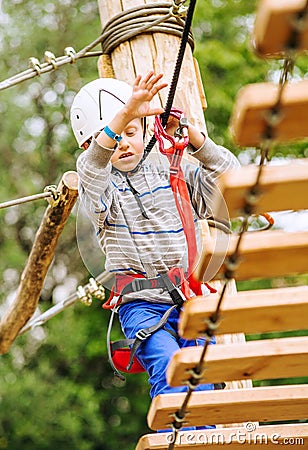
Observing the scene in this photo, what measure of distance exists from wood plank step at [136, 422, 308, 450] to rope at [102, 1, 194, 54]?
1.46m

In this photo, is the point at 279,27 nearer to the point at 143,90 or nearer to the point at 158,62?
the point at 143,90

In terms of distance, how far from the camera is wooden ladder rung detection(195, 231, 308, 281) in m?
1.52

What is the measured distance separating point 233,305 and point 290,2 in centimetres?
61

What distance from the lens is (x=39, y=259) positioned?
3.68 meters

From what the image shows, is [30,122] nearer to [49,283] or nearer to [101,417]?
[49,283]

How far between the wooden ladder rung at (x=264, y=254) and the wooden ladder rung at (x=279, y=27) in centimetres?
35

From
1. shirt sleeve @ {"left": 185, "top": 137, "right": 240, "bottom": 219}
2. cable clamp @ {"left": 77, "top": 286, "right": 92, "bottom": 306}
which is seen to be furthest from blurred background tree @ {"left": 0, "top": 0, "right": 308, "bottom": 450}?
shirt sleeve @ {"left": 185, "top": 137, "right": 240, "bottom": 219}

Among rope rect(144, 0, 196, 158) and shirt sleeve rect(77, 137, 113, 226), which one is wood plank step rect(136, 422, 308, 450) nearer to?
shirt sleeve rect(77, 137, 113, 226)

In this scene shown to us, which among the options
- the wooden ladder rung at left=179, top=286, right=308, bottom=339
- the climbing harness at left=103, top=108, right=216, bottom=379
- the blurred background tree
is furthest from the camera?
the blurred background tree

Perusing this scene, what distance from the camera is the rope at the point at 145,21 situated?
2.95 m

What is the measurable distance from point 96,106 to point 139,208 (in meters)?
0.33

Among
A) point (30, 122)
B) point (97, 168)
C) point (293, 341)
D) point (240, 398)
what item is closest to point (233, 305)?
point (293, 341)

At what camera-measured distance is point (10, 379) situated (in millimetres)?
9125

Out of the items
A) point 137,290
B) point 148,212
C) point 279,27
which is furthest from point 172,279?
point 279,27
